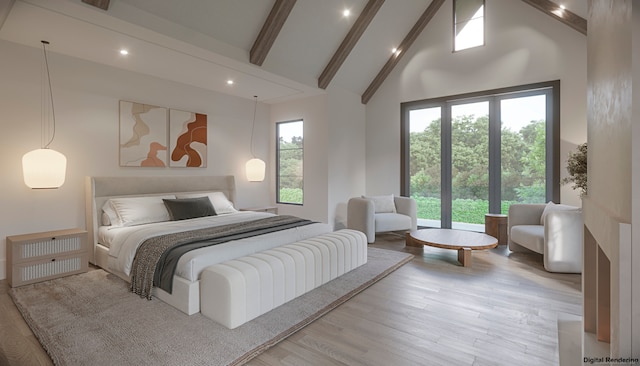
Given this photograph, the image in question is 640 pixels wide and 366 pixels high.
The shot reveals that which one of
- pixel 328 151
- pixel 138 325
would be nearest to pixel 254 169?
pixel 328 151

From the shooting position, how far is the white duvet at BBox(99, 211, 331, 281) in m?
2.61

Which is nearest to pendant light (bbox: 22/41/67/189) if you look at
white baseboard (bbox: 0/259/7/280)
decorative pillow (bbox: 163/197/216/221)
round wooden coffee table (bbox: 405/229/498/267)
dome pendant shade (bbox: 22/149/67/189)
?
dome pendant shade (bbox: 22/149/67/189)

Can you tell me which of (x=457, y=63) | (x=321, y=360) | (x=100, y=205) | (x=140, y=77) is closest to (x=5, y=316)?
(x=100, y=205)

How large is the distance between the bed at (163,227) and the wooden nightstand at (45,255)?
0.26 meters

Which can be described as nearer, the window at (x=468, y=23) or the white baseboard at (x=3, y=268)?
the white baseboard at (x=3, y=268)

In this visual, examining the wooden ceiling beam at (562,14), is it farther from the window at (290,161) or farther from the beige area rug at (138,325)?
the beige area rug at (138,325)

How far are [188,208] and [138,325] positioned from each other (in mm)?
2170

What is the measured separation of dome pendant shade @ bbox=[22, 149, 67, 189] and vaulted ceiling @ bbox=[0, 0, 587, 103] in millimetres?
1315

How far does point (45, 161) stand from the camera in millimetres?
3357

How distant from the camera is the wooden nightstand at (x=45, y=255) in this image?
10.5 ft

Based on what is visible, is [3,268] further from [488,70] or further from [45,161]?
[488,70]

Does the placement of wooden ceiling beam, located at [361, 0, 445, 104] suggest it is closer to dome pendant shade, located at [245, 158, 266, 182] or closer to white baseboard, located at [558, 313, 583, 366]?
dome pendant shade, located at [245, 158, 266, 182]

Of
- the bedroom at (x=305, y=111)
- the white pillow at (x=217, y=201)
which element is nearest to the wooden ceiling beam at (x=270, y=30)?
the bedroom at (x=305, y=111)

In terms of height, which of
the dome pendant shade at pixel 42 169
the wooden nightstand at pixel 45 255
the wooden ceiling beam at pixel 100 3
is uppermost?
the wooden ceiling beam at pixel 100 3
